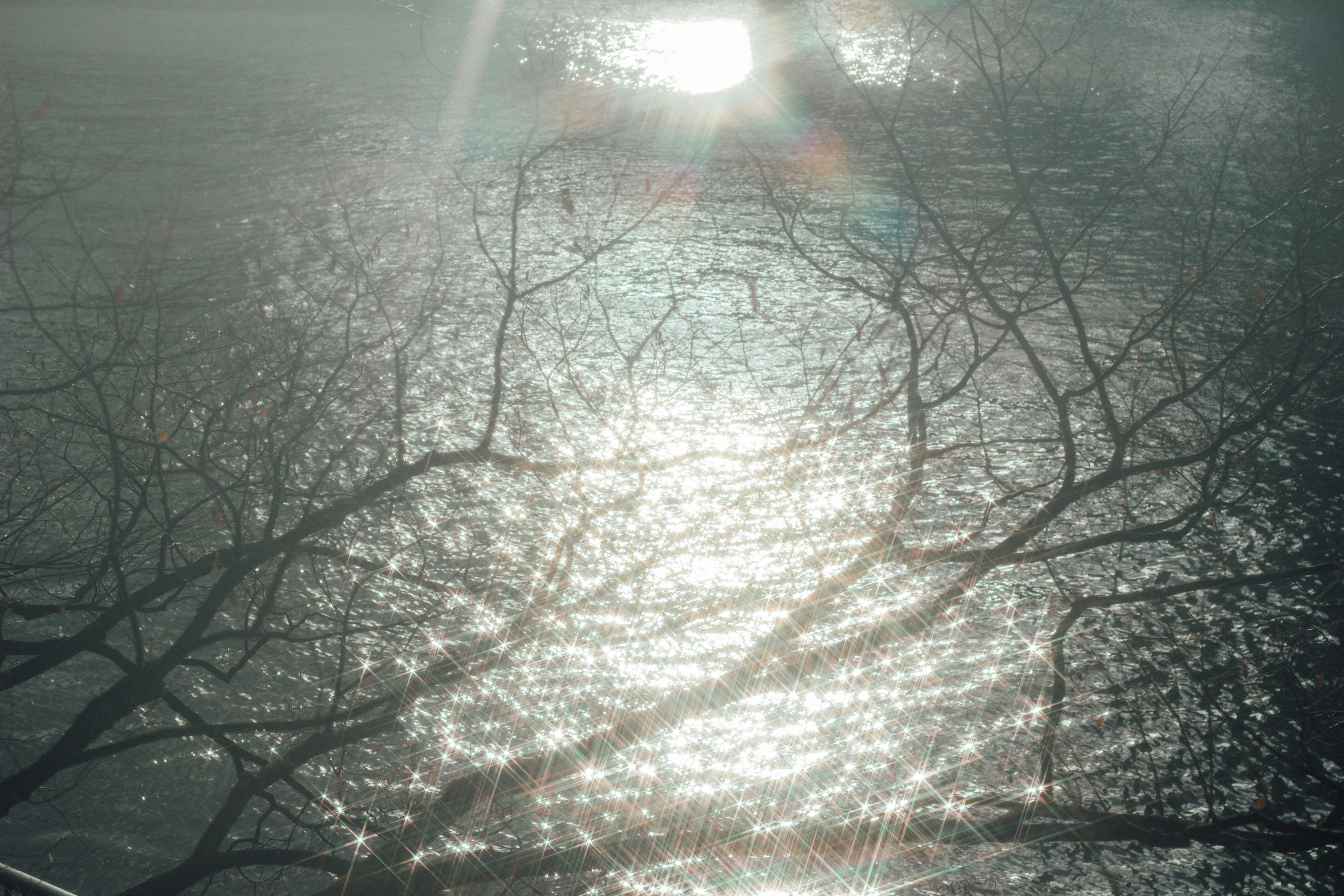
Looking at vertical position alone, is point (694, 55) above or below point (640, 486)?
above

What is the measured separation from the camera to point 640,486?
555 cm

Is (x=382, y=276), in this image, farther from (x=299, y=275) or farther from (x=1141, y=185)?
(x=1141, y=185)

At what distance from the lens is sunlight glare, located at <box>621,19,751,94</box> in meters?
22.8

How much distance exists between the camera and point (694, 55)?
82.3 feet

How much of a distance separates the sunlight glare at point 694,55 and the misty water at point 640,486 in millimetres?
1096

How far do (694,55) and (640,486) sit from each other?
21.5m

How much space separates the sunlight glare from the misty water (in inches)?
A: 43.2

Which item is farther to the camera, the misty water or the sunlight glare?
the sunlight glare

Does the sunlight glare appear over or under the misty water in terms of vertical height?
over

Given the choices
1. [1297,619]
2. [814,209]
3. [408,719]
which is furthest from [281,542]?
[814,209]

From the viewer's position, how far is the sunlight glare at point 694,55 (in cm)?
2277

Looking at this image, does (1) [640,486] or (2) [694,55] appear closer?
(1) [640,486]

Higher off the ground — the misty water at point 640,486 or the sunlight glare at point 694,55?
the sunlight glare at point 694,55

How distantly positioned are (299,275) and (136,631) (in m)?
9.87
